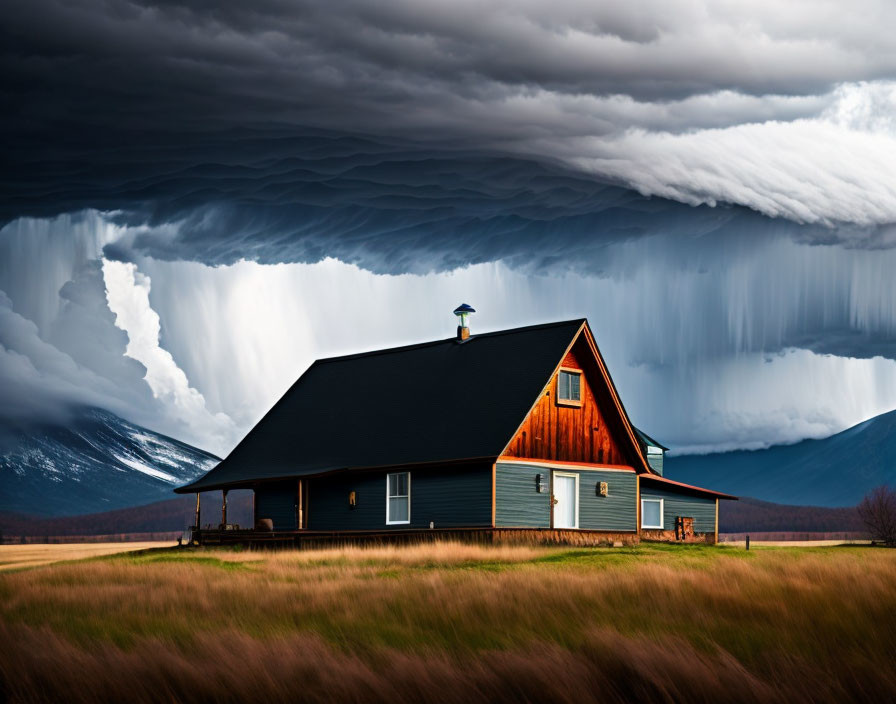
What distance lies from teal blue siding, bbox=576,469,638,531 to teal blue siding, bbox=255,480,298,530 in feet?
36.3

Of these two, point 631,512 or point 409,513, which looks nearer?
point 409,513

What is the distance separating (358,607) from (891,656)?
7.17m

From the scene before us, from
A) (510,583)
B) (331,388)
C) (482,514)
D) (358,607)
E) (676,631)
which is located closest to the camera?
(676,631)

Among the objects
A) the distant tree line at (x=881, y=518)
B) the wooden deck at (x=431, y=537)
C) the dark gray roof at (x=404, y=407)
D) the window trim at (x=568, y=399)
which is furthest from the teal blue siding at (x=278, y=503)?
the distant tree line at (x=881, y=518)

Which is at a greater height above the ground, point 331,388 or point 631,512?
point 331,388

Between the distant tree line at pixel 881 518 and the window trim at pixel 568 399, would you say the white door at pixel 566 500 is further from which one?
the distant tree line at pixel 881 518

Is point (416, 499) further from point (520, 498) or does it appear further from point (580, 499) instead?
point (580, 499)

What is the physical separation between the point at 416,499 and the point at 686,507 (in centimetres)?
1885

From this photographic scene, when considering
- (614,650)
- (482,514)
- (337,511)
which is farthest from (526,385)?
(614,650)

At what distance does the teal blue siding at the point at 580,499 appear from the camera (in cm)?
3853

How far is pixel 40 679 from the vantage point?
39.2ft

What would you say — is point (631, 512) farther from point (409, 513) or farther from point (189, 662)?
point (189, 662)

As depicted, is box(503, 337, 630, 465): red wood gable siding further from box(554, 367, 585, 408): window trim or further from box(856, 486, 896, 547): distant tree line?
box(856, 486, 896, 547): distant tree line

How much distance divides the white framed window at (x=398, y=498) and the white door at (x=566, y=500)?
4.97 m
